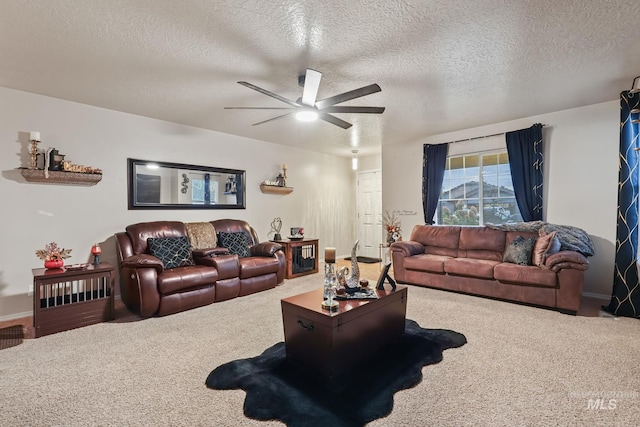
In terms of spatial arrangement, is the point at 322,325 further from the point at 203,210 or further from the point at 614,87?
the point at 614,87

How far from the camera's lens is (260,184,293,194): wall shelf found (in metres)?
5.89

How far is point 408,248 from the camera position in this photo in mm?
4898

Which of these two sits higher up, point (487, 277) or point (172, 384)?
point (487, 277)

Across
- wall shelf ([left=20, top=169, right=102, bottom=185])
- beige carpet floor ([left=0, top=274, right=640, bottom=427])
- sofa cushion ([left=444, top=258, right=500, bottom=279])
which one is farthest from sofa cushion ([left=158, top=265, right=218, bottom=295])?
sofa cushion ([left=444, top=258, right=500, bottom=279])

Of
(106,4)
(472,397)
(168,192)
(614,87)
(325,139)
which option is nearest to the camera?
(472,397)

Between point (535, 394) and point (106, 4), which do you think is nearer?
point (535, 394)

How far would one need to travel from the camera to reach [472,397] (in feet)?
6.23

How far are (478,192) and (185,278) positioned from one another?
4747 mm

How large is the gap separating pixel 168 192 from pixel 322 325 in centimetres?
367

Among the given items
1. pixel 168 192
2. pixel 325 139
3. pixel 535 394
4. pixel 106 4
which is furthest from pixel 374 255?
pixel 106 4

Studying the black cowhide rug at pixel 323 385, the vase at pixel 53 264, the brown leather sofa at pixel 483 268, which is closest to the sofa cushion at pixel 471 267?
the brown leather sofa at pixel 483 268

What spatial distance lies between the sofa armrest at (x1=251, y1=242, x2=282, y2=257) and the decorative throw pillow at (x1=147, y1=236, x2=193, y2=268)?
99cm

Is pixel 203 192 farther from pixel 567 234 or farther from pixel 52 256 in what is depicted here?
pixel 567 234

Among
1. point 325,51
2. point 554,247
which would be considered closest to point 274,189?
point 325,51
